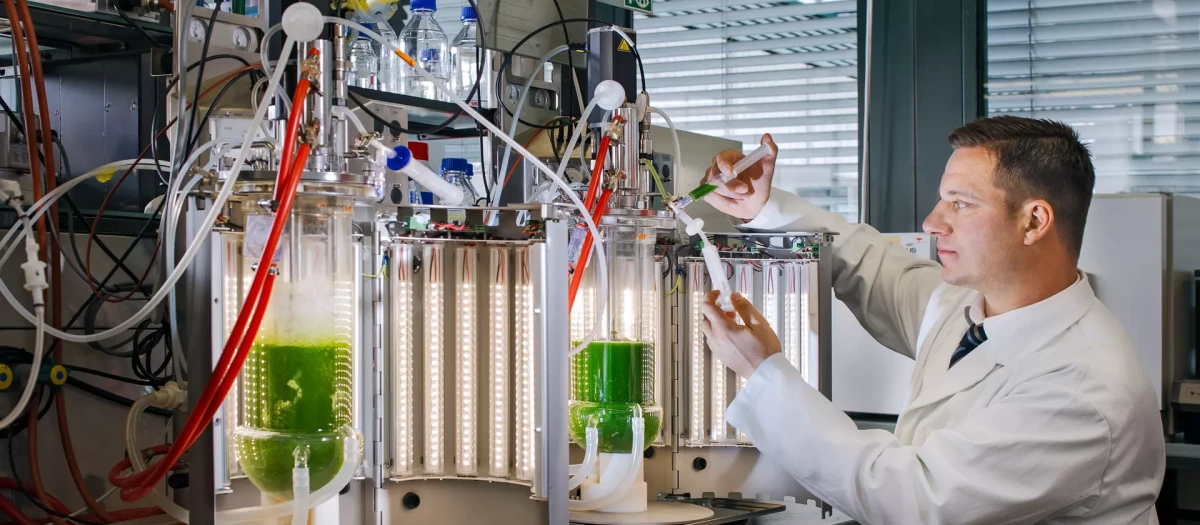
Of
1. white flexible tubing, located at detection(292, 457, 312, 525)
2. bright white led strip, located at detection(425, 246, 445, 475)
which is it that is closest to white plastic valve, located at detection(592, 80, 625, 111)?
bright white led strip, located at detection(425, 246, 445, 475)

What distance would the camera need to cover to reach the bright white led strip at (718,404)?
6.42ft

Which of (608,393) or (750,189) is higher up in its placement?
(750,189)

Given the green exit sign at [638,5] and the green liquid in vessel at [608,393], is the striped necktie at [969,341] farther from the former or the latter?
the green exit sign at [638,5]

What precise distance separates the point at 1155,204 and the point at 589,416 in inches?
74.3

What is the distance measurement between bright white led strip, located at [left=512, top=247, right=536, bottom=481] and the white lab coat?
50 centimetres

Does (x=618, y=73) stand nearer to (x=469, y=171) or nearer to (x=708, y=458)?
(x=469, y=171)

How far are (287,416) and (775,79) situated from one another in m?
2.86

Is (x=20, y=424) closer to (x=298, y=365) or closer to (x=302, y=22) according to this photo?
(x=298, y=365)

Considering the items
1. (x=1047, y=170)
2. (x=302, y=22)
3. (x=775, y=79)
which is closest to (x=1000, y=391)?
(x=1047, y=170)

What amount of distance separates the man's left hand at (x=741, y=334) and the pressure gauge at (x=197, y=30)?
91 centimetres

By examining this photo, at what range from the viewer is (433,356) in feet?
4.85

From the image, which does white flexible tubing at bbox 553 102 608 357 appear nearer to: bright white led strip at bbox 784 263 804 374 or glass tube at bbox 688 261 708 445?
glass tube at bbox 688 261 708 445

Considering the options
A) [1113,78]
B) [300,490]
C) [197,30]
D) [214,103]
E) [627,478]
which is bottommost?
[627,478]

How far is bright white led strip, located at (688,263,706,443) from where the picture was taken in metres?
1.92
